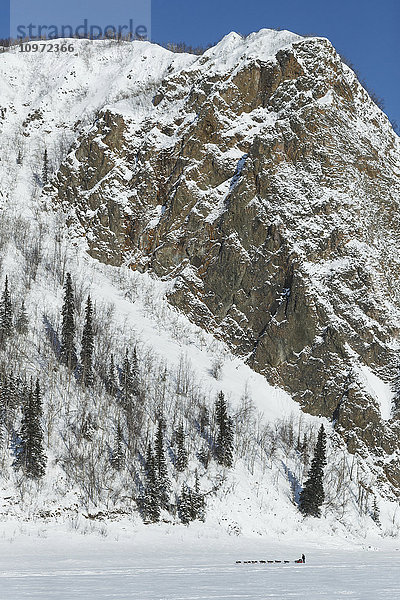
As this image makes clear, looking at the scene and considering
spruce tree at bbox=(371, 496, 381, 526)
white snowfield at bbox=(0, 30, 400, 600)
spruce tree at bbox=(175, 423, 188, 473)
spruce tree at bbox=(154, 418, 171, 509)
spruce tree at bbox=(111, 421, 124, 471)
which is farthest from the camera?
spruce tree at bbox=(371, 496, 381, 526)

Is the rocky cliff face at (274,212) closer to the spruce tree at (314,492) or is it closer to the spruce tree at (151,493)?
the spruce tree at (314,492)

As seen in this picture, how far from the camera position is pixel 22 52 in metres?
166

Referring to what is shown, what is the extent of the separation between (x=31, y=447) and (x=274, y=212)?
55758 millimetres

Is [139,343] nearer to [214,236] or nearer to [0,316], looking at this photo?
[0,316]

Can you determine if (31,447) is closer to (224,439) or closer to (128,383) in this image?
(128,383)

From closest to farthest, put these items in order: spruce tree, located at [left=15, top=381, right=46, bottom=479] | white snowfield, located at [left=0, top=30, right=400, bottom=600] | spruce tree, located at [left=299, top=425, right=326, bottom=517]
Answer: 1. white snowfield, located at [left=0, top=30, right=400, bottom=600]
2. spruce tree, located at [left=15, top=381, right=46, bottom=479]
3. spruce tree, located at [left=299, top=425, right=326, bottom=517]

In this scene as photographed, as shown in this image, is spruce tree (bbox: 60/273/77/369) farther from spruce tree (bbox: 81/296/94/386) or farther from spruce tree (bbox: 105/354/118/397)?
spruce tree (bbox: 105/354/118/397)

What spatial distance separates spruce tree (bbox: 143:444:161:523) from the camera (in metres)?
46.7

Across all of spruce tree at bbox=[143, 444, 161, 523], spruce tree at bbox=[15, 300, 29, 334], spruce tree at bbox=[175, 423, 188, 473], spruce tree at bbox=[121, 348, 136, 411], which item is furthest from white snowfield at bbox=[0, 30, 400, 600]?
spruce tree at bbox=[121, 348, 136, 411]

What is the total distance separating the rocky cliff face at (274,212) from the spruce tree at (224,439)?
18.0 m

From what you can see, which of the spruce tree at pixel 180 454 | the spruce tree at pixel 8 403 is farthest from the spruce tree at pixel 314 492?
the spruce tree at pixel 8 403

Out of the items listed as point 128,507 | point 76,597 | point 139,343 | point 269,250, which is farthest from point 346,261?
point 76,597

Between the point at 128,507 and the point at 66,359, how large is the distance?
79.8 ft

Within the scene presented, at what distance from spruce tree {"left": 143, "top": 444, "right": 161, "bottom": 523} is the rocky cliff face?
30.6 meters
